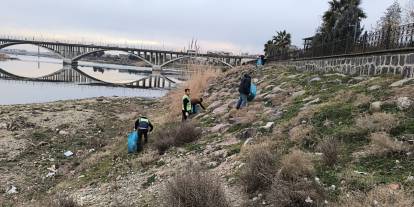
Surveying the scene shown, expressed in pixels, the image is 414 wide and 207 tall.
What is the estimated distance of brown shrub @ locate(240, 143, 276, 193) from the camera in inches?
261

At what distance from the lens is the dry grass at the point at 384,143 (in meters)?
6.65

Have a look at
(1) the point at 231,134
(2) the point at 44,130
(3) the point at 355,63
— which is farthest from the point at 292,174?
(2) the point at 44,130

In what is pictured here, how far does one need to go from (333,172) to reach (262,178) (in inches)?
40.6

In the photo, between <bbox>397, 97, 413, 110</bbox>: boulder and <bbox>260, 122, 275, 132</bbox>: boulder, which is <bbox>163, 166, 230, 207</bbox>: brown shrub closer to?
<bbox>260, 122, 275, 132</bbox>: boulder

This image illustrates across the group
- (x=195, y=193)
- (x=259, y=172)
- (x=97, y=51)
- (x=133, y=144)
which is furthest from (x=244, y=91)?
(x=97, y=51)

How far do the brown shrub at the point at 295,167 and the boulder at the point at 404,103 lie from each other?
2539mm

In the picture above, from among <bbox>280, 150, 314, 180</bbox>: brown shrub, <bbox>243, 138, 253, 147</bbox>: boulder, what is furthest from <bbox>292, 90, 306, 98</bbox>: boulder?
<bbox>280, 150, 314, 180</bbox>: brown shrub

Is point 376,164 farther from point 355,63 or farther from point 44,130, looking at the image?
point 44,130

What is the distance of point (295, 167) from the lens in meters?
6.54

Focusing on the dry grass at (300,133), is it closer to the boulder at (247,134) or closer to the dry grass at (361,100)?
the boulder at (247,134)

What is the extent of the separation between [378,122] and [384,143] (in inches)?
40.7

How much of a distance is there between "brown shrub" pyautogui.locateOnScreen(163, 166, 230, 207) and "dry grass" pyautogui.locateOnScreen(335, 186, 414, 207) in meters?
1.65

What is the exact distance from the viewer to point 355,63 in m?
15.4

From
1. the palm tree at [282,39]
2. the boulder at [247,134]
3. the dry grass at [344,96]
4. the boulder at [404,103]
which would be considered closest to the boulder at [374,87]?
the dry grass at [344,96]
